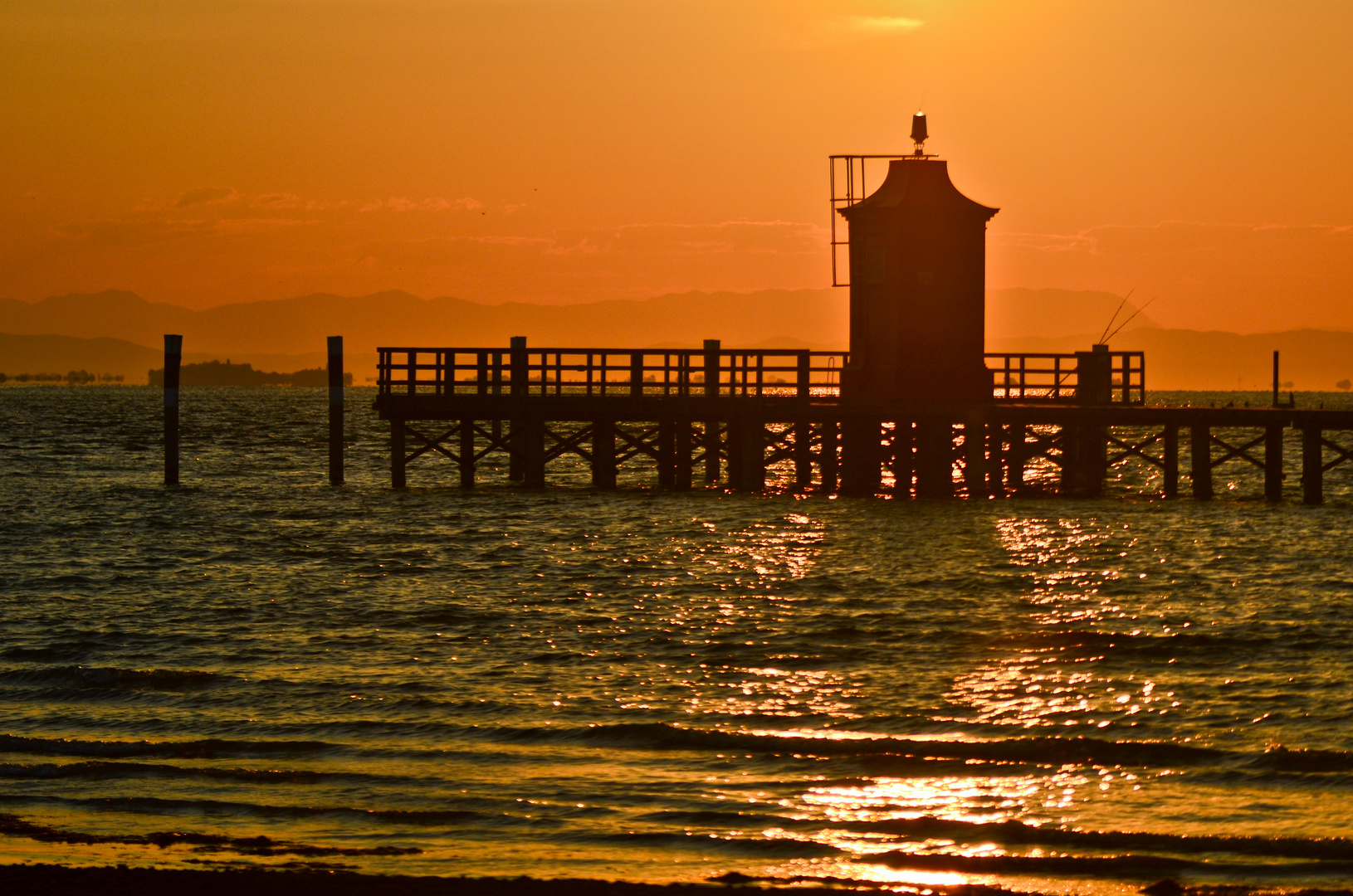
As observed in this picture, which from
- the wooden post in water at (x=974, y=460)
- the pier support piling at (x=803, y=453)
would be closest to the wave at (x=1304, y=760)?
the wooden post in water at (x=974, y=460)

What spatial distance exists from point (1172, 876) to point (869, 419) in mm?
23587

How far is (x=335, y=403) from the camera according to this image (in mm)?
35938

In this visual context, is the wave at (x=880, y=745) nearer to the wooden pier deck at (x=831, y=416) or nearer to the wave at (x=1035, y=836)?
the wave at (x=1035, y=836)

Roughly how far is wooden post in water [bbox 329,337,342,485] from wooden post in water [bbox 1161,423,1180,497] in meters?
18.3

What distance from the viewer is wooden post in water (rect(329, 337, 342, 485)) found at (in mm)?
35250

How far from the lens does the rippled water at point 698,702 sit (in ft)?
32.9

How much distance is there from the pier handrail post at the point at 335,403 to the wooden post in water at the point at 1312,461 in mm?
20101

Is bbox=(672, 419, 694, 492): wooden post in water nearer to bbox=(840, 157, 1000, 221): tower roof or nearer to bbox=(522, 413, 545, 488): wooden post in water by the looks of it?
bbox=(522, 413, 545, 488): wooden post in water

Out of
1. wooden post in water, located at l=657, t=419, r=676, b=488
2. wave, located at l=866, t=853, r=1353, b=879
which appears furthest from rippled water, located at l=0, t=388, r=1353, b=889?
wooden post in water, located at l=657, t=419, r=676, b=488

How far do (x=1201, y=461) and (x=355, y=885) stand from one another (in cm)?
2661

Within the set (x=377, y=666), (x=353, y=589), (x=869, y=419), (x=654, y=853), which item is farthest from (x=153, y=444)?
(x=654, y=853)

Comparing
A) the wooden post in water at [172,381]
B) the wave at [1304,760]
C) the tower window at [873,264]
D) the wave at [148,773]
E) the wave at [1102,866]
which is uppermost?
the tower window at [873,264]

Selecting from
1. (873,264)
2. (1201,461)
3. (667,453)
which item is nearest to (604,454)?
(667,453)

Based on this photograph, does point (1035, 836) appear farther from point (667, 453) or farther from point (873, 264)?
point (667, 453)
